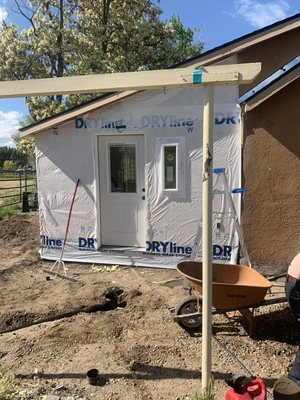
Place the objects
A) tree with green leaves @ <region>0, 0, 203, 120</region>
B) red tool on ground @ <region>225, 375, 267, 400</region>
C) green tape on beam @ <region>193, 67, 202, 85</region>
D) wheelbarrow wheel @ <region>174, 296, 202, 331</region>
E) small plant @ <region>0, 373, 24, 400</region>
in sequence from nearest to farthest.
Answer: red tool on ground @ <region>225, 375, 267, 400</region>
green tape on beam @ <region>193, 67, 202, 85</region>
small plant @ <region>0, 373, 24, 400</region>
wheelbarrow wheel @ <region>174, 296, 202, 331</region>
tree with green leaves @ <region>0, 0, 203, 120</region>

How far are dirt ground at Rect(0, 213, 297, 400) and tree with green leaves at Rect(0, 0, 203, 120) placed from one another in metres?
15.0

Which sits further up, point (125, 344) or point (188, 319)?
point (188, 319)

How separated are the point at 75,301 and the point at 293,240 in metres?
3.78

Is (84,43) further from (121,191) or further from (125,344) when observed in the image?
(125,344)

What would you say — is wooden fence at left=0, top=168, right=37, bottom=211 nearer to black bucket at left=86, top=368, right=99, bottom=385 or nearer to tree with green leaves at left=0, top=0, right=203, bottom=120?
tree with green leaves at left=0, top=0, right=203, bottom=120

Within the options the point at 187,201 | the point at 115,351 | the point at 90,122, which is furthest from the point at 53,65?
the point at 115,351

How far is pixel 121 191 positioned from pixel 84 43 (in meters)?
14.6

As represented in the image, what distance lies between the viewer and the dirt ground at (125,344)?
3379 millimetres

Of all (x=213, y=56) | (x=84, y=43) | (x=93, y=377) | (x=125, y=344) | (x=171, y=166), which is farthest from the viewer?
(x=84, y=43)

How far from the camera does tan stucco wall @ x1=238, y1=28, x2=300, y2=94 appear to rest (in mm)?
6266

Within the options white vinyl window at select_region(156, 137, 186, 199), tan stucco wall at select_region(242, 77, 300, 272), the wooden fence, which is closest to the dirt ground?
tan stucco wall at select_region(242, 77, 300, 272)

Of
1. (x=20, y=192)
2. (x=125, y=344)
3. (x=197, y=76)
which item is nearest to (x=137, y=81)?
(x=197, y=76)

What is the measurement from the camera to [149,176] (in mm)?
7070

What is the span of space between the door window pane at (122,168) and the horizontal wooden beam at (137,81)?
437 cm
